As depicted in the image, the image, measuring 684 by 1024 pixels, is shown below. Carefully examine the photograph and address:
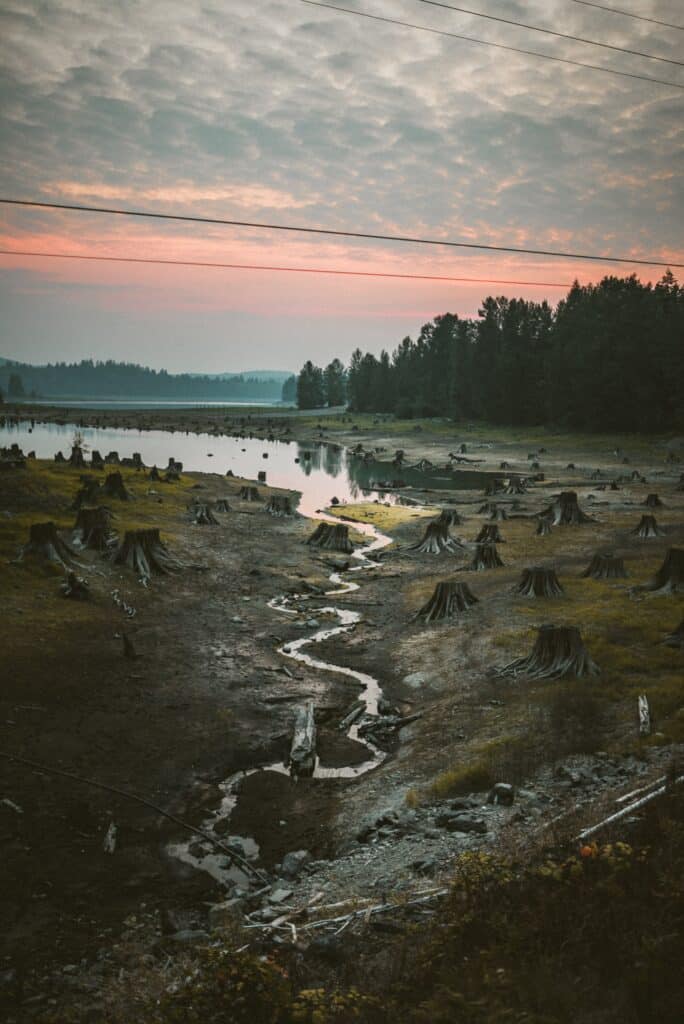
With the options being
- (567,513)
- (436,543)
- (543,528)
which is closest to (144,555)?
(436,543)

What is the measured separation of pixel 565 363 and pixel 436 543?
2996 inches

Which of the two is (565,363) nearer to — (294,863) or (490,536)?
(490,536)

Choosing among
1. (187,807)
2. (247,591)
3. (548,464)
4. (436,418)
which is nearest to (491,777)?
(187,807)

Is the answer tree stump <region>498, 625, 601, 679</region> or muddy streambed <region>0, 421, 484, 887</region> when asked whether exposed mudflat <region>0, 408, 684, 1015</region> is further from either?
tree stump <region>498, 625, 601, 679</region>

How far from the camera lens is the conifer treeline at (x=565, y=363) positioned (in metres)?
91.6

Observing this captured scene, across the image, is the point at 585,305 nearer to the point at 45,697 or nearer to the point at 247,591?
the point at 247,591

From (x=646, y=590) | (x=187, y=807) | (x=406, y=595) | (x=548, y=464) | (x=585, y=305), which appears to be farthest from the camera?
(x=585, y=305)

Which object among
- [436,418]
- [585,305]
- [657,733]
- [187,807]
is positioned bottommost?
[187,807]

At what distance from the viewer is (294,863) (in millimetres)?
11516

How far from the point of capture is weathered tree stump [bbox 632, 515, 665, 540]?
36.8 meters

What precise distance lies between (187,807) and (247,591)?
15.6 meters

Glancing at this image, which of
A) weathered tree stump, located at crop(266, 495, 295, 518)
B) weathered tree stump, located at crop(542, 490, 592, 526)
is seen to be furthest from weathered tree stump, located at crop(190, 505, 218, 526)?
weathered tree stump, located at crop(542, 490, 592, 526)

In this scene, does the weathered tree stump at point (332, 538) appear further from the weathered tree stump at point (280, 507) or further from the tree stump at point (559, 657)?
the tree stump at point (559, 657)

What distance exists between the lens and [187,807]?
43.4 ft
